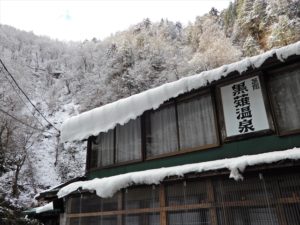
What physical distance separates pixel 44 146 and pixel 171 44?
79.6ft

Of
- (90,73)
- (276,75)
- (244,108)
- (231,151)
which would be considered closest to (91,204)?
(231,151)

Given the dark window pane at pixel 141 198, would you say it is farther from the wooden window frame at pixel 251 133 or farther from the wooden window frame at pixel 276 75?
the wooden window frame at pixel 276 75

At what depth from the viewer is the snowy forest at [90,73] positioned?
28.0 meters

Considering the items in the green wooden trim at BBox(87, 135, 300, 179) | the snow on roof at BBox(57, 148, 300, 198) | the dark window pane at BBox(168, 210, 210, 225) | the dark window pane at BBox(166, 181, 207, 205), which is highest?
the green wooden trim at BBox(87, 135, 300, 179)

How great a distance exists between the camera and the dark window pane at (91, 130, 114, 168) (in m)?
10.1

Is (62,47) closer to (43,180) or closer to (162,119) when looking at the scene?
(43,180)

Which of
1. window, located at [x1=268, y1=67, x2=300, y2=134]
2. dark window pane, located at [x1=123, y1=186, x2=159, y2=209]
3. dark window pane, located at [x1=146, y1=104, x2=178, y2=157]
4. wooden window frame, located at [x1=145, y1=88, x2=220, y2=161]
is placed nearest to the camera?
window, located at [x1=268, y1=67, x2=300, y2=134]

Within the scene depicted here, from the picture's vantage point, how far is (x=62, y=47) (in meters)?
61.5

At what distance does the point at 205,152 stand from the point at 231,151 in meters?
0.74

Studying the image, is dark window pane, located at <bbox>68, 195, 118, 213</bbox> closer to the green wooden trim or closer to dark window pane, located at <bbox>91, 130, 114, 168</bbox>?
the green wooden trim

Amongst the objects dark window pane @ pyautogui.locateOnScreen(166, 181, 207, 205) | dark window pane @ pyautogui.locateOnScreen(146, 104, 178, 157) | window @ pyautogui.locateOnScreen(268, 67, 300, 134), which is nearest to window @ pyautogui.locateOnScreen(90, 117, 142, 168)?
dark window pane @ pyautogui.locateOnScreen(146, 104, 178, 157)

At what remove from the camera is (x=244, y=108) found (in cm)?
759

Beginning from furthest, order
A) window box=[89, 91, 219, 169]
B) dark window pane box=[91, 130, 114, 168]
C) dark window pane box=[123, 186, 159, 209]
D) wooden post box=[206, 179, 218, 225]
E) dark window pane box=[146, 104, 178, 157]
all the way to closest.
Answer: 1. dark window pane box=[91, 130, 114, 168]
2. dark window pane box=[146, 104, 178, 157]
3. window box=[89, 91, 219, 169]
4. dark window pane box=[123, 186, 159, 209]
5. wooden post box=[206, 179, 218, 225]

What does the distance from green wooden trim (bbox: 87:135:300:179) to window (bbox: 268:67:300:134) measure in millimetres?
269
